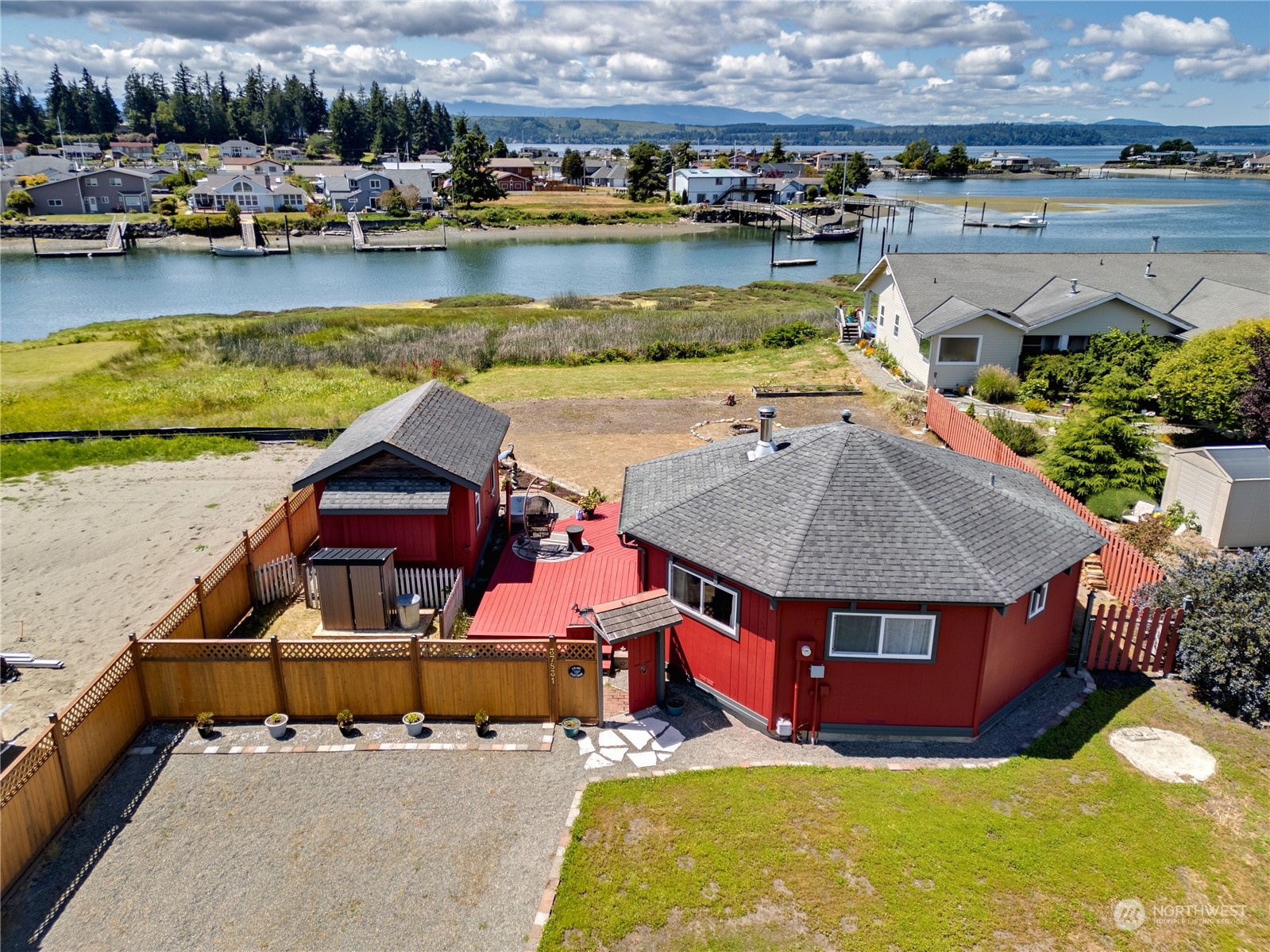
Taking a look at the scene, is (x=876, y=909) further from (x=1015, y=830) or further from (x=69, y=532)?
(x=69, y=532)

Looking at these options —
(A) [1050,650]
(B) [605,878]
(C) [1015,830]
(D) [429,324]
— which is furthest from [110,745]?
(D) [429,324]

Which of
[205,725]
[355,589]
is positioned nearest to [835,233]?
[355,589]

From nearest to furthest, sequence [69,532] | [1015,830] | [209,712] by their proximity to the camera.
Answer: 1. [1015,830]
2. [209,712]
3. [69,532]

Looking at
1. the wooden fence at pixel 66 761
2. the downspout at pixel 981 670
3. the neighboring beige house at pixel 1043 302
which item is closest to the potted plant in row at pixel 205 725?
the wooden fence at pixel 66 761

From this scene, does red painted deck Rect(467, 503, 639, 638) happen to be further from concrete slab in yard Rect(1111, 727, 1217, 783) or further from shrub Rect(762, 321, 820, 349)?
shrub Rect(762, 321, 820, 349)

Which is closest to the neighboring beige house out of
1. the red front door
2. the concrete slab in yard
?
the concrete slab in yard

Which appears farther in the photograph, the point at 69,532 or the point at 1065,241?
the point at 1065,241
